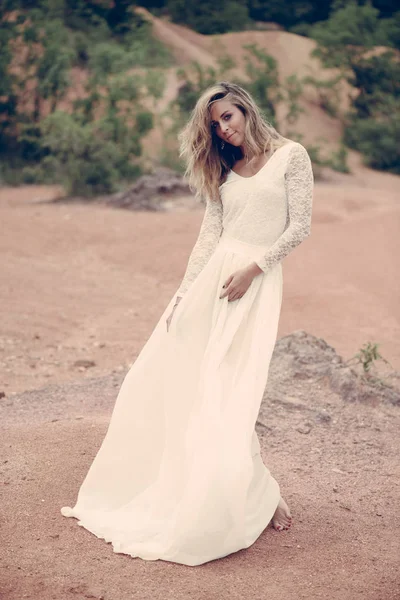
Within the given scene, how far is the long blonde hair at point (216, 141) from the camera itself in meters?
2.97

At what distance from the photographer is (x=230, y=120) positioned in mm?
2963

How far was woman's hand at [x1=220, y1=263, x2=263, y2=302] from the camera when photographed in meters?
2.91

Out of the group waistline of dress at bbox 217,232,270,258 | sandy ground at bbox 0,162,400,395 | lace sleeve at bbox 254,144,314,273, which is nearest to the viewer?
lace sleeve at bbox 254,144,314,273

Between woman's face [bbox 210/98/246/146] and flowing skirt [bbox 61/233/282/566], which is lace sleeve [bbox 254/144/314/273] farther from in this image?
woman's face [bbox 210/98/246/146]

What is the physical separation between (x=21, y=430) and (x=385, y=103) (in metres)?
16.5

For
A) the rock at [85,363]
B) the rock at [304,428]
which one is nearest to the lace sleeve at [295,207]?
the rock at [304,428]

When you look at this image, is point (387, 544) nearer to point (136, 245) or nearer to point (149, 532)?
point (149, 532)

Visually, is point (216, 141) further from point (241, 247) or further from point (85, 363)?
point (85, 363)

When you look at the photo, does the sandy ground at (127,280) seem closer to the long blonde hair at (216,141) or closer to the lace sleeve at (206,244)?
the lace sleeve at (206,244)

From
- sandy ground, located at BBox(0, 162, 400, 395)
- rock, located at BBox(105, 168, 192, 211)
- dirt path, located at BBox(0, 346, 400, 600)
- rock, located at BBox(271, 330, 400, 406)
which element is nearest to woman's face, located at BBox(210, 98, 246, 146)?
dirt path, located at BBox(0, 346, 400, 600)

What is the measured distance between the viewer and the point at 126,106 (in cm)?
1443

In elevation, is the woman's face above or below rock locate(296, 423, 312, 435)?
above

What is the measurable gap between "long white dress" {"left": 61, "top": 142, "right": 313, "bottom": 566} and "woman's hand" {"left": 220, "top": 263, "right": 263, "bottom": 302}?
3cm

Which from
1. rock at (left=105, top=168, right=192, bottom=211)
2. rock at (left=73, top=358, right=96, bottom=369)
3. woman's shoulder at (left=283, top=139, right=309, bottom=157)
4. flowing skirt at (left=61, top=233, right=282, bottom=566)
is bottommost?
rock at (left=105, top=168, right=192, bottom=211)
